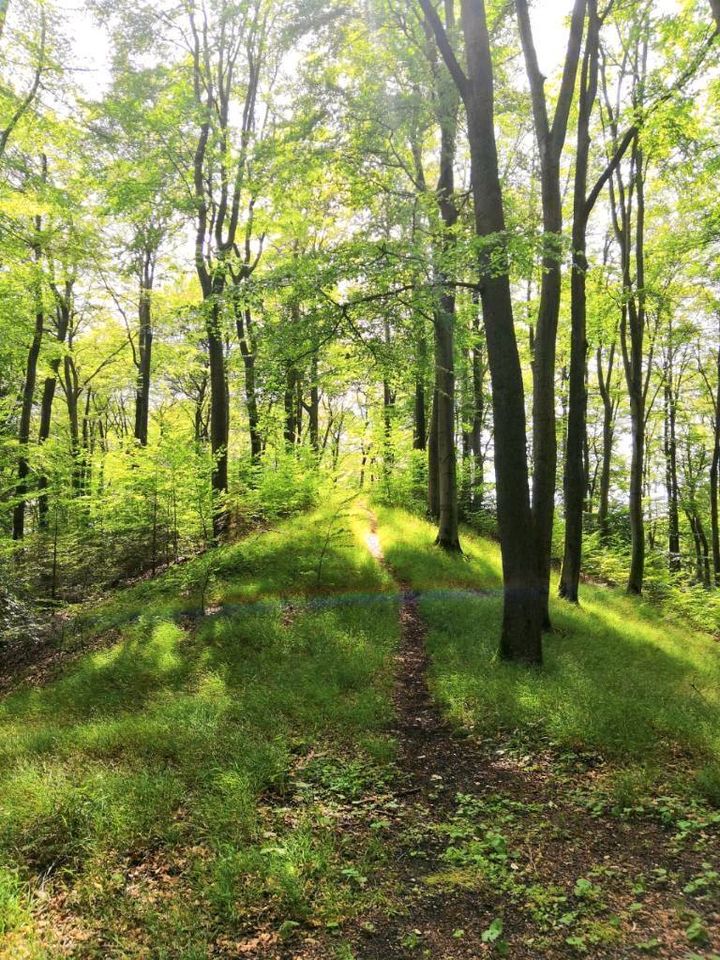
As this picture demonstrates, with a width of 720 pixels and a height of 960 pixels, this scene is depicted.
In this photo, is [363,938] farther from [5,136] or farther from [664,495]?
[664,495]

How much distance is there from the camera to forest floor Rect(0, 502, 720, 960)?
3.08 m

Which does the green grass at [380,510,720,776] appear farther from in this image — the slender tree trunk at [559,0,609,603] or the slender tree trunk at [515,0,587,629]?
the slender tree trunk at [559,0,609,603]

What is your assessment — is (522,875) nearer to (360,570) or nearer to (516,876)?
(516,876)

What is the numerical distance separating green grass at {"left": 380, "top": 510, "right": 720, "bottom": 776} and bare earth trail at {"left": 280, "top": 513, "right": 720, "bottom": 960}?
0.55 meters

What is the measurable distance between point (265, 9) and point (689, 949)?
781 inches

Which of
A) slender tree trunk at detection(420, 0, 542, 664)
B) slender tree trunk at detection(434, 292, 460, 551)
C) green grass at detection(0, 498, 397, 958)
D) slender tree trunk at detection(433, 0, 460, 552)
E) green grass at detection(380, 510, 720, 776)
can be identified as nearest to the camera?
green grass at detection(0, 498, 397, 958)

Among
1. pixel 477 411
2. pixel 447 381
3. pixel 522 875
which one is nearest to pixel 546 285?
pixel 447 381

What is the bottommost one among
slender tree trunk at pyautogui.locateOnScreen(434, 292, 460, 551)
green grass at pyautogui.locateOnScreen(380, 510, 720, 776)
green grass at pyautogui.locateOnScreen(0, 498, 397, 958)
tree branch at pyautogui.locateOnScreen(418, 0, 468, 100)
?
green grass at pyautogui.locateOnScreen(0, 498, 397, 958)

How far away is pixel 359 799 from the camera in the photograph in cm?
434

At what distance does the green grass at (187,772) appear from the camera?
10.6ft

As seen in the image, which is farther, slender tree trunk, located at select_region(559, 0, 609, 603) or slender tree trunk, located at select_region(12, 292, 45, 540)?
slender tree trunk, located at select_region(12, 292, 45, 540)

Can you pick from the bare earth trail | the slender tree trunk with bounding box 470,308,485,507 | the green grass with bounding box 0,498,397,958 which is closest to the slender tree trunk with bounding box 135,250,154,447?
the slender tree trunk with bounding box 470,308,485,507

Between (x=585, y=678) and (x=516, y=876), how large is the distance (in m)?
3.53

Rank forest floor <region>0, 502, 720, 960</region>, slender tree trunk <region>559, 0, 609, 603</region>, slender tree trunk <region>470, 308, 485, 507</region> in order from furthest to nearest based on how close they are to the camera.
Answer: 1. slender tree trunk <region>470, 308, 485, 507</region>
2. slender tree trunk <region>559, 0, 609, 603</region>
3. forest floor <region>0, 502, 720, 960</region>
